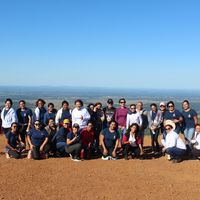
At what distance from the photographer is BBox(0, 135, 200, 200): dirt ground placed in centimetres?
709

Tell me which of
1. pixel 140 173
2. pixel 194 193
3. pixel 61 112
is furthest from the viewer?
pixel 61 112

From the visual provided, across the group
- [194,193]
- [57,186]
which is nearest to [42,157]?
[57,186]

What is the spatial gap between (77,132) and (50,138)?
924 mm

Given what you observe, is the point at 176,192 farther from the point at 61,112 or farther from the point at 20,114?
the point at 20,114

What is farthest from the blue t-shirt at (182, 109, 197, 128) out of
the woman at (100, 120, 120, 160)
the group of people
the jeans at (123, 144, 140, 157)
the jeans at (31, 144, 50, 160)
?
the jeans at (31, 144, 50, 160)

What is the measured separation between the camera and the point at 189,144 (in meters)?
10.4

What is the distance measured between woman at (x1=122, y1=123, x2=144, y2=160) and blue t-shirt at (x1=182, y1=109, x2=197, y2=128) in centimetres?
151

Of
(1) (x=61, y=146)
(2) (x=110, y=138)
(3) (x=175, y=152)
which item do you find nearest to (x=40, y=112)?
(1) (x=61, y=146)

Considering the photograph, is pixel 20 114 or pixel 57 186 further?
pixel 20 114

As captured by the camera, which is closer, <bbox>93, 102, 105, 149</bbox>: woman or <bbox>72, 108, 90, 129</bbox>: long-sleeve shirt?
<bbox>72, 108, 90, 129</bbox>: long-sleeve shirt

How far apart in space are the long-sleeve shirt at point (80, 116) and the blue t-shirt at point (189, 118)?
9.95 ft

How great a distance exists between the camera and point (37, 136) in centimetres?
1023

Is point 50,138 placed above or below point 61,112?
below

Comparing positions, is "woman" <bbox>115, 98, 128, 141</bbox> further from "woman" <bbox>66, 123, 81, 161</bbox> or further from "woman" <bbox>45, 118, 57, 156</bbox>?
"woman" <bbox>45, 118, 57, 156</bbox>
